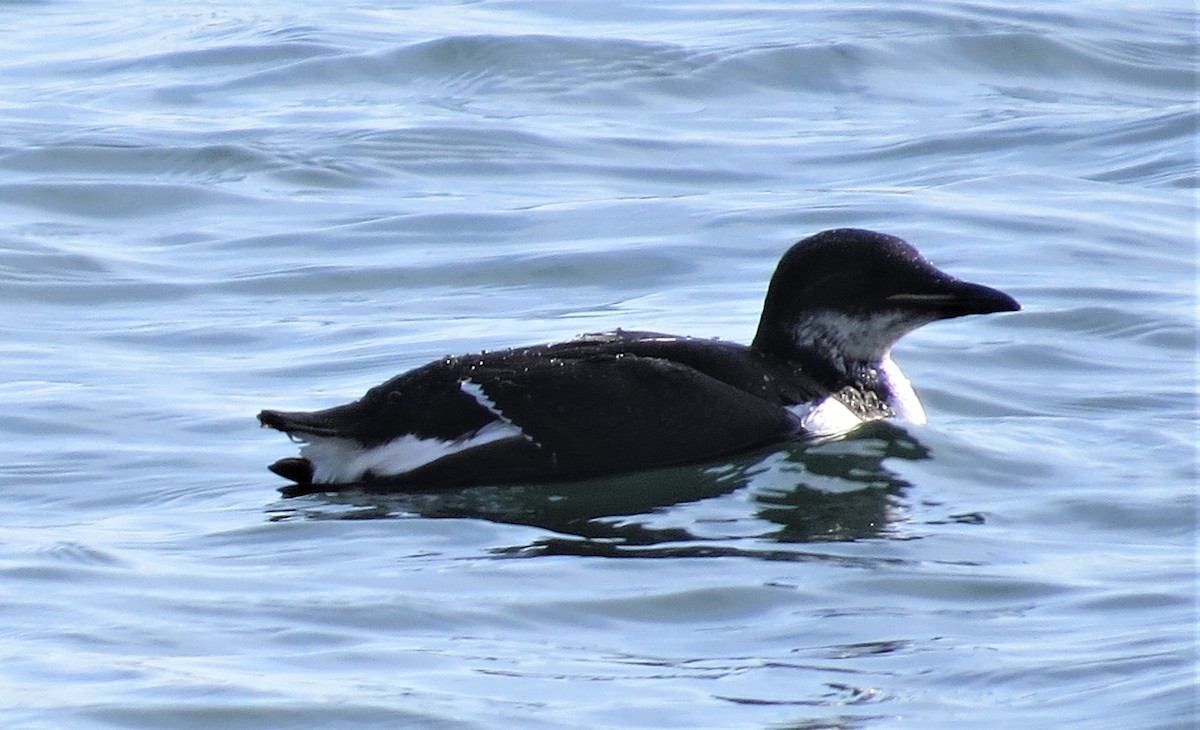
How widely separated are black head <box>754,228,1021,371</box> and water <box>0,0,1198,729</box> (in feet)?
1.18

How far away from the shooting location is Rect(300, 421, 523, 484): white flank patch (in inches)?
281

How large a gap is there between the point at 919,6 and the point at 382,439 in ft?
31.6

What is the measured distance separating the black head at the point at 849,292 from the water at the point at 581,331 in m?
0.36

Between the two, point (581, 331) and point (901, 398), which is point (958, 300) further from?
point (581, 331)

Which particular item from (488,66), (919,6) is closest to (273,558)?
(488,66)

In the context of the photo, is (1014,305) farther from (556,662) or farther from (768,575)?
(556,662)

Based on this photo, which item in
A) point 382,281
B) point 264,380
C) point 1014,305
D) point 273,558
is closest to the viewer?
point 273,558

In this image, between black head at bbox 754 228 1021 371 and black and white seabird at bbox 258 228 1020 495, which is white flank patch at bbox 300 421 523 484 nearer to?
black and white seabird at bbox 258 228 1020 495

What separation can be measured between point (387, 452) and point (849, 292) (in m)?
1.59

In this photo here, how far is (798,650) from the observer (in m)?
5.66

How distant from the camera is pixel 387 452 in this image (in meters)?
7.16

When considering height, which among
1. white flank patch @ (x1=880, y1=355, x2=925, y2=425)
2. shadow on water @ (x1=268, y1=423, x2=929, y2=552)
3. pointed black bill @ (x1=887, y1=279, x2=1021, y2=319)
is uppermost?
pointed black bill @ (x1=887, y1=279, x2=1021, y2=319)

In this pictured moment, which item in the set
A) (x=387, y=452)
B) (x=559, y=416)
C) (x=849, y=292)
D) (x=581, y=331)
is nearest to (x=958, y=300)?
(x=849, y=292)

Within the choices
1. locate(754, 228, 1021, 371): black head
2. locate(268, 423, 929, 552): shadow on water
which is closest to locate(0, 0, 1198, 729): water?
locate(268, 423, 929, 552): shadow on water
